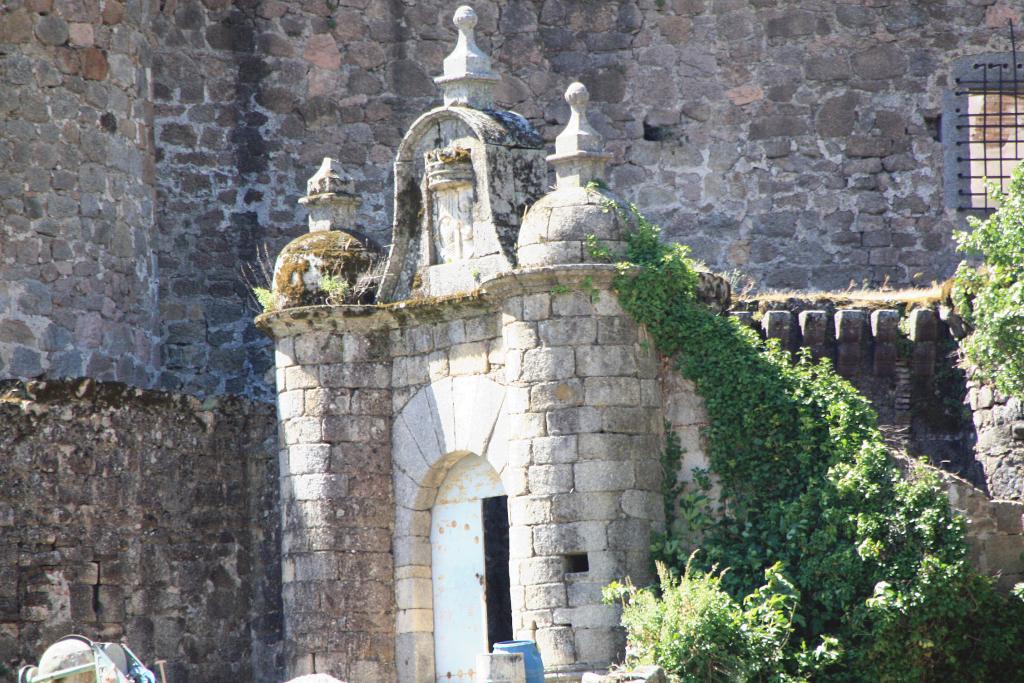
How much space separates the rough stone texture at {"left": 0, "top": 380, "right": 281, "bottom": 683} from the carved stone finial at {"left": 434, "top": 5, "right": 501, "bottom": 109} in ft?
11.1

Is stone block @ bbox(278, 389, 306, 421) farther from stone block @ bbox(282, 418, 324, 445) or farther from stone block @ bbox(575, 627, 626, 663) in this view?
stone block @ bbox(575, 627, 626, 663)

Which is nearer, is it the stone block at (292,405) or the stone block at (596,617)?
the stone block at (596,617)

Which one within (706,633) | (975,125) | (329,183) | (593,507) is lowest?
(706,633)

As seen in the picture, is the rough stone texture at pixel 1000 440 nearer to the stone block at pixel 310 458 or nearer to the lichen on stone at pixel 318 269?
the lichen on stone at pixel 318 269

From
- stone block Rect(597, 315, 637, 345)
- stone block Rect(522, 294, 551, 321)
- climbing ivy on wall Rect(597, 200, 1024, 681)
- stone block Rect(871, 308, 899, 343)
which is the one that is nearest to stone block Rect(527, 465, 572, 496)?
climbing ivy on wall Rect(597, 200, 1024, 681)

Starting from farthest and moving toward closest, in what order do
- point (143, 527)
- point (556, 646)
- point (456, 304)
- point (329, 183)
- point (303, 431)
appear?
point (329, 183) → point (143, 527) → point (303, 431) → point (456, 304) → point (556, 646)

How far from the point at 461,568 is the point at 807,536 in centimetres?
322

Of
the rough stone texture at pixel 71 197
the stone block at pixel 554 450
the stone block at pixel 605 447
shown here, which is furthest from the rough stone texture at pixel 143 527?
the stone block at pixel 605 447

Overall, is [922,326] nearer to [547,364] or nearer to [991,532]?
[991,532]

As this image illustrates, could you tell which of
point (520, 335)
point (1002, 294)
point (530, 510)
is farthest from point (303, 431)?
point (1002, 294)

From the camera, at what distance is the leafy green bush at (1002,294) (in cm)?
1703

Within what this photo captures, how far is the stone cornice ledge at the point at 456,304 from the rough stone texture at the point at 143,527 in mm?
1298

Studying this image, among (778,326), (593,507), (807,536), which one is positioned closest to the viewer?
(807,536)

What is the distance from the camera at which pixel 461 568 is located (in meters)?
18.8
